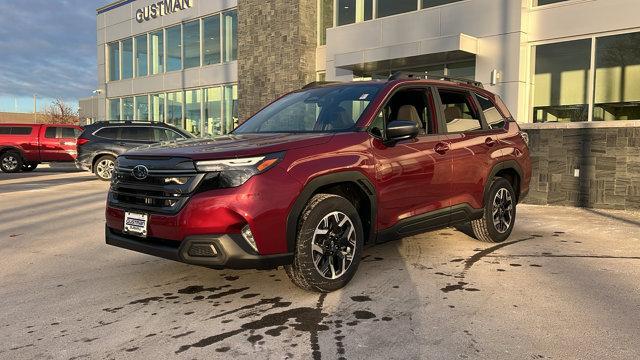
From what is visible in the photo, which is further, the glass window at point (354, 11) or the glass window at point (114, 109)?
the glass window at point (114, 109)

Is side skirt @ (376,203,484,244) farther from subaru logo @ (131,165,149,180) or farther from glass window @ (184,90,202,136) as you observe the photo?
glass window @ (184,90,202,136)

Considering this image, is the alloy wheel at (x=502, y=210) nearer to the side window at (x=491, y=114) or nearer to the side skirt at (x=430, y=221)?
the side skirt at (x=430, y=221)

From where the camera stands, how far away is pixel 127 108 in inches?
1129

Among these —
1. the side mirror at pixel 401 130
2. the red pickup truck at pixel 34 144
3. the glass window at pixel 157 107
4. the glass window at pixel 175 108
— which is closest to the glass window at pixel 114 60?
the glass window at pixel 157 107

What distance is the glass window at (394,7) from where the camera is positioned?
49.6ft

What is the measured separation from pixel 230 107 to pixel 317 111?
58.0 feet

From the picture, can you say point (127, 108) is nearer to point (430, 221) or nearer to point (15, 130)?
point (15, 130)

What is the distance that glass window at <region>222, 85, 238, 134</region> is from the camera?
2161cm

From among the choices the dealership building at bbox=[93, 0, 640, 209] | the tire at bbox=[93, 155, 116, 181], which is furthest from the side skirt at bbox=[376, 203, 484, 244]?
the tire at bbox=[93, 155, 116, 181]

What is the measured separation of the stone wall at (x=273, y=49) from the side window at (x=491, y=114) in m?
12.5

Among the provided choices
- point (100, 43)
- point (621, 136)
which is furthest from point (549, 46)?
point (100, 43)

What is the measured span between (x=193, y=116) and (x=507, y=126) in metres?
19.4

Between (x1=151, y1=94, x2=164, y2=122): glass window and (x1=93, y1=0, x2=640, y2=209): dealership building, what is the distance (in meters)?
0.05

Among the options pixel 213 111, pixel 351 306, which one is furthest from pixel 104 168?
pixel 351 306
